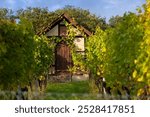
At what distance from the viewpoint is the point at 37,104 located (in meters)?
8.80

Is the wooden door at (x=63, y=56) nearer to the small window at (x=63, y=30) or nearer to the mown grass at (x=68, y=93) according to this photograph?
the small window at (x=63, y=30)

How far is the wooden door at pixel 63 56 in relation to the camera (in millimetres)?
37469

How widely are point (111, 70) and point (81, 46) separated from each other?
2220 centimetres

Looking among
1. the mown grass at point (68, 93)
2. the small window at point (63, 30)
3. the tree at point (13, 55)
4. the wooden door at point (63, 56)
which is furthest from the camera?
the wooden door at point (63, 56)

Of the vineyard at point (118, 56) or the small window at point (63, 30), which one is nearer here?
the vineyard at point (118, 56)

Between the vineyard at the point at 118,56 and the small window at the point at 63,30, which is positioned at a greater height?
the small window at the point at 63,30

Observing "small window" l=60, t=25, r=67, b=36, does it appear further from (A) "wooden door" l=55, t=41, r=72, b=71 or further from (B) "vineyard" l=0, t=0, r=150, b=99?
(B) "vineyard" l=0, t=0, r=150, b=99

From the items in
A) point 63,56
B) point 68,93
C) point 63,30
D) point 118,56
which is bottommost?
point 68,93

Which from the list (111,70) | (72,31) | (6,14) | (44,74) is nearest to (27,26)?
(111,70)

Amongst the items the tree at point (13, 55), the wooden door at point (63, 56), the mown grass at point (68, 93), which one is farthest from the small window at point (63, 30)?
the tree at point (13, 55)

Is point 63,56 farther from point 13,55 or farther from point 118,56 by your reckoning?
point 13,55

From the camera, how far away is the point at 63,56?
37562 millimetres

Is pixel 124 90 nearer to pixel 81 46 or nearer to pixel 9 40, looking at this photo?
pixel 9 40

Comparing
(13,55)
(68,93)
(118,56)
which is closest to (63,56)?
(68,93)
